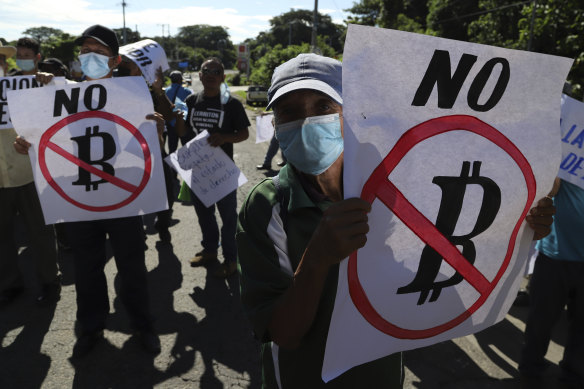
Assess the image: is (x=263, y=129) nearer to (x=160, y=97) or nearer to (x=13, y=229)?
(x=160, y=97)

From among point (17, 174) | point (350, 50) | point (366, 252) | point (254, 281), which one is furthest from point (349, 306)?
point (17, 174)

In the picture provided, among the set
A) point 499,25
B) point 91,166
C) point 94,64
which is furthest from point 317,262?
point 499,25

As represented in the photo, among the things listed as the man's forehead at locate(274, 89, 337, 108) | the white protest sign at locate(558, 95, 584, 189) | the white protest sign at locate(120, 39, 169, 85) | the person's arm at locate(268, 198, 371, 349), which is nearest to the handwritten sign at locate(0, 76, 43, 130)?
the white protest sign at locate(120, 39, 169, 85)

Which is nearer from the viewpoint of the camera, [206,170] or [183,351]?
[183,351]

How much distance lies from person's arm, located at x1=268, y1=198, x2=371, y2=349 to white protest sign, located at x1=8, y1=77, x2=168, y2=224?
1795mm

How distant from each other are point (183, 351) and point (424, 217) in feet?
8.62

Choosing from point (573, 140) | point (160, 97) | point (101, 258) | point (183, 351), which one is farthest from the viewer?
point (160, 97)

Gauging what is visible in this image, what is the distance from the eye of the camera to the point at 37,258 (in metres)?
3.81

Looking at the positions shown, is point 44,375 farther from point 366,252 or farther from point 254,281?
point 366,252

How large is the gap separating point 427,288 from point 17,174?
3710mm

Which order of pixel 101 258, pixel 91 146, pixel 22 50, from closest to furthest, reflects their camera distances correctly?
pixel 91 146 → pixel 101 258 → pixel 22 50

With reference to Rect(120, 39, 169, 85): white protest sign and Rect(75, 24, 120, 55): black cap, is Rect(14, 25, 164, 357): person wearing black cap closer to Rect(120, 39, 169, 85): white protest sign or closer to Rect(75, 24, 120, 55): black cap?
Rect(75, 24, 120, 55): black cap

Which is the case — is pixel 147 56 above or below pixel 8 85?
above

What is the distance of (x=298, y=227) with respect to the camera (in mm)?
1286
